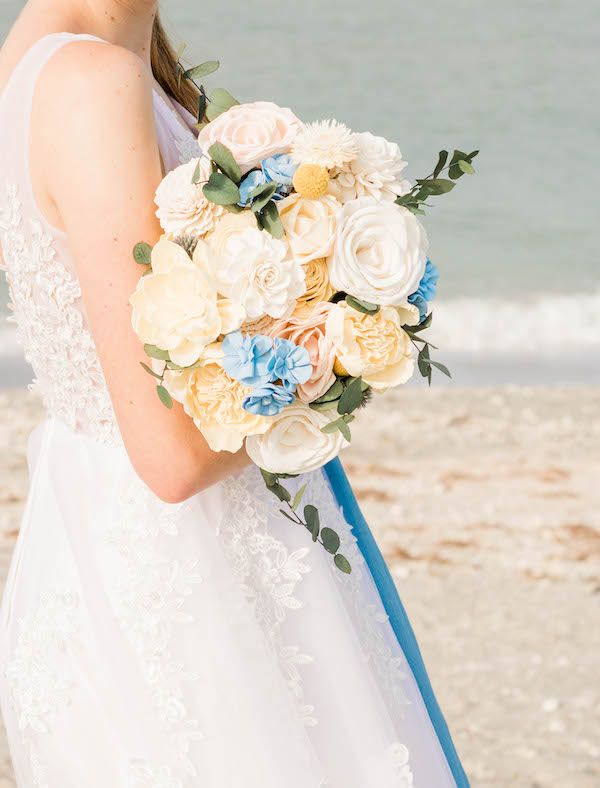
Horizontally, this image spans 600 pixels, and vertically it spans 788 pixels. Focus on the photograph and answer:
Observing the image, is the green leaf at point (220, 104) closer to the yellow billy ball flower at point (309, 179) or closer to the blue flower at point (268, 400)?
the yellow billy ball flower at point (309, 179)

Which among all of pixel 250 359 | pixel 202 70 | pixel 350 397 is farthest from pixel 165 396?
pixel 202 70

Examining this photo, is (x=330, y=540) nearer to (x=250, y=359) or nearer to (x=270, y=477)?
(x=270, y=477)

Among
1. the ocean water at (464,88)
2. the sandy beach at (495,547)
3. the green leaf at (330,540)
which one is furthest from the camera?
the ocean water at (464,88)

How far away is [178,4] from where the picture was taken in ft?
65.7

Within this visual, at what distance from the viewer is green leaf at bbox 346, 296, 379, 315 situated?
155cm

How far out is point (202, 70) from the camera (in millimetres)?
2309

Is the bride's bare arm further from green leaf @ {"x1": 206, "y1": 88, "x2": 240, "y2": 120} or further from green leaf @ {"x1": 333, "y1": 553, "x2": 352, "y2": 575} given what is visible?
green leaf @ {"x1": 333, "y1": 553, "x2": 352, "y2": 575}

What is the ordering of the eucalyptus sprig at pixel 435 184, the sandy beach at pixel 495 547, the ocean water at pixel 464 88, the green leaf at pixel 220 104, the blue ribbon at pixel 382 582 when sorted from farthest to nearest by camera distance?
1. the ocean water at pixel 464 88
2. the sandy beach at pixel 495 547
3. the blue ribbon at pixel 382 582
4. the green leaf at pixel 220 104
5. the eucalyptus sprig at pixel 435 184

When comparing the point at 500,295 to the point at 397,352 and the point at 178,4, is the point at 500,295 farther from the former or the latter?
the point at 397,352

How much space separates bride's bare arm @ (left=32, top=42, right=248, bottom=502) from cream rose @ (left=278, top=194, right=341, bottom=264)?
0.19 metres

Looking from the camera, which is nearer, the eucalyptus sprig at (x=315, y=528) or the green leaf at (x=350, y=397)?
the green leaf at (x=350, y=397)

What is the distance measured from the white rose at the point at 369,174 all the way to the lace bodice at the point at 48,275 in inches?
14.3

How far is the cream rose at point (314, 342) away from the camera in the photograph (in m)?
1.55

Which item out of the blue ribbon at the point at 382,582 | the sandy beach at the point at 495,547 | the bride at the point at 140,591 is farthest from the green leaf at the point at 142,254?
the sandy beach at the point at 495,547
